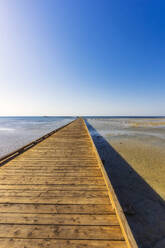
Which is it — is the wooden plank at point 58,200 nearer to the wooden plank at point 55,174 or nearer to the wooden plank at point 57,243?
the wooden plank at point 57,243

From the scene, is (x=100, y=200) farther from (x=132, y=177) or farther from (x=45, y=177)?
(x=132, y=177)

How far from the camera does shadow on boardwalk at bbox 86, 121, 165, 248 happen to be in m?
2.85

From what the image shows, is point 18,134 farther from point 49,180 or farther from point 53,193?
point 53,193

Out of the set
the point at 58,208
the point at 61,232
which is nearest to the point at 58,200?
the point at 58,208

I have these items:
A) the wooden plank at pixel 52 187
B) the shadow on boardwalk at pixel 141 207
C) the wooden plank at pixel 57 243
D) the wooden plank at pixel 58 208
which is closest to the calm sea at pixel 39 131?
the wooden plank at pixel 52 187

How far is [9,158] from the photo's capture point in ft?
17.7

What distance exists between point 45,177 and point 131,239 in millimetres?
2923

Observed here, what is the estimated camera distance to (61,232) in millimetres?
1972

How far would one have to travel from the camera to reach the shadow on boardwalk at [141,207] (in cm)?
285

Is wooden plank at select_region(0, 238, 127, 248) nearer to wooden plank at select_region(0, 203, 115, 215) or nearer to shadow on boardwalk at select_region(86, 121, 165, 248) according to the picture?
wooden plank at select_region(0, 203, 115, 215)

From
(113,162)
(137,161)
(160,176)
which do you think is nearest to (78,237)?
(160,176)

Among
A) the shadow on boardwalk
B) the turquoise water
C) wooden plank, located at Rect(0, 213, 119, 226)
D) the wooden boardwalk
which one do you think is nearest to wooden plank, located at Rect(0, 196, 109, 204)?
the wooden boardwalk

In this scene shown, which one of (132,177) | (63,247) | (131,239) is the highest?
(131,239)

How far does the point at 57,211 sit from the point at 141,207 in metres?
3.11
